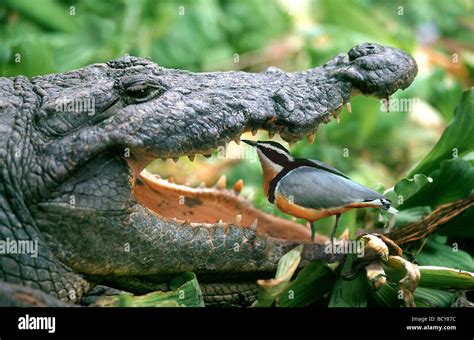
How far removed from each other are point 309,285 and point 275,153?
54 centimetres

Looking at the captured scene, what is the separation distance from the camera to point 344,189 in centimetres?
283

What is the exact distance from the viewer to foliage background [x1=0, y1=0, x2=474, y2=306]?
6.24m

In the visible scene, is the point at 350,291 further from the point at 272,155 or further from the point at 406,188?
the point at 272,155

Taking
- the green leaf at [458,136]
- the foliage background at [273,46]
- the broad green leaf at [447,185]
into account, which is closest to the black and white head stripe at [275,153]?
the broad green leaf at [447,185]

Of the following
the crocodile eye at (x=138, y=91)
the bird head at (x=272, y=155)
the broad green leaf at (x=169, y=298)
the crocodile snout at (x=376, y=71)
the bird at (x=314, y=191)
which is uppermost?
the crocodile snout at (x=376, y=71)

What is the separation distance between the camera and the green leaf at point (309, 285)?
2.85 m

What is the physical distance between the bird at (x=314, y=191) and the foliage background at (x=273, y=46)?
1.20 metres

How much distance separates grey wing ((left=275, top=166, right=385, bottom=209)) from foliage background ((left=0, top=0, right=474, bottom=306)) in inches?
49.1

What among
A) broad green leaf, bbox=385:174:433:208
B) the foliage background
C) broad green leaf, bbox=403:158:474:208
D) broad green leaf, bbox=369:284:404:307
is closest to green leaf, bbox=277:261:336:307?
broad green leaf, bbox=369:284:404:307

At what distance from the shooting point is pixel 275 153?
117 inches

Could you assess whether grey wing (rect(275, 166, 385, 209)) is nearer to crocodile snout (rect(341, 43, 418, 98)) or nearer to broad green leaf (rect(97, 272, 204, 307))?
crocodile snout (rect(341, 43, 418, 98))

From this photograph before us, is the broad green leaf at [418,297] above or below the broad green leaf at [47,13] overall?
below

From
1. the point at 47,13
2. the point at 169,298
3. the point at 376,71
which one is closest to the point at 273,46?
the point at 47,13

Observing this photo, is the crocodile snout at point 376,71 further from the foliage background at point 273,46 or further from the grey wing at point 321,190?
the foliage background at point 273,46
